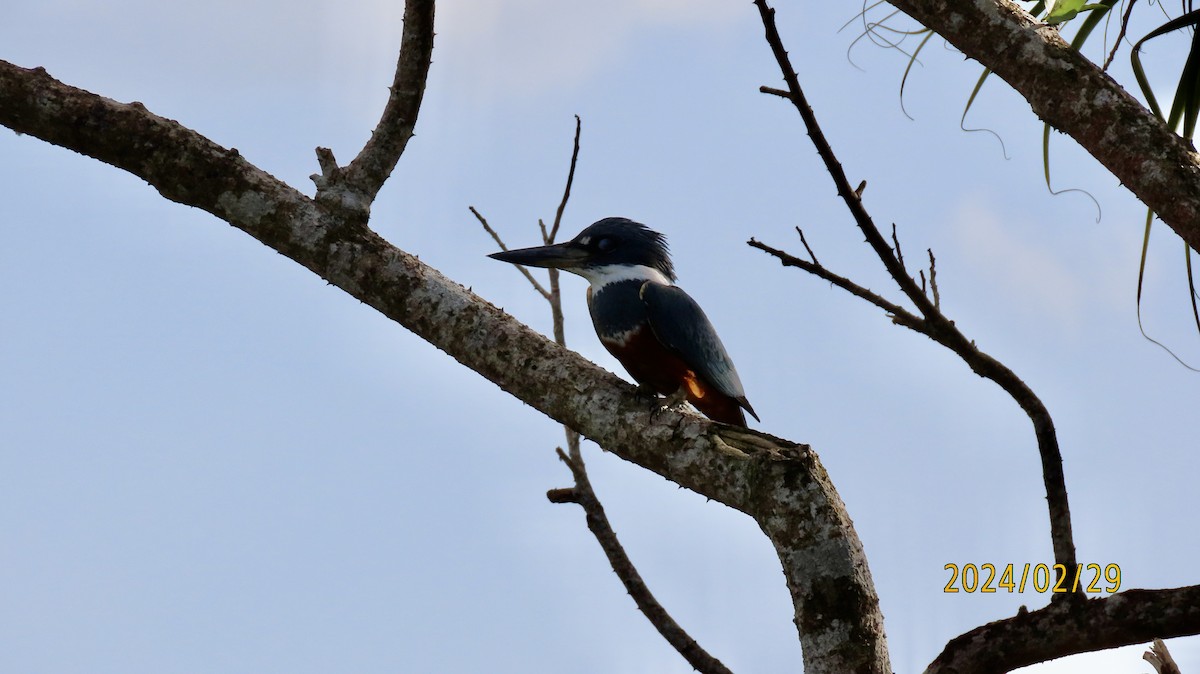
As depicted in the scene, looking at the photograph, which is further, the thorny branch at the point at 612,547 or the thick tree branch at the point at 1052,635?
the thorny branch at the point at 612,547

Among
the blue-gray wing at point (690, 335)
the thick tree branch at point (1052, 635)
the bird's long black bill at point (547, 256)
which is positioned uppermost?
the bird's long black bill at point (547, 256)

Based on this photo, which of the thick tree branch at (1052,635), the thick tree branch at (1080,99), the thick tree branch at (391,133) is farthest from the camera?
the thick tree branch at (391,133)

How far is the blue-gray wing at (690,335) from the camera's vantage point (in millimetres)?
4543

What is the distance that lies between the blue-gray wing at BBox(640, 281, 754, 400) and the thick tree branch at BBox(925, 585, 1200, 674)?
183 centimetres

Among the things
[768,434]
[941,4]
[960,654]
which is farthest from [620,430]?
[941,4]

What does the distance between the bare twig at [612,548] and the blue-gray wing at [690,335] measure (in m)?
0.71

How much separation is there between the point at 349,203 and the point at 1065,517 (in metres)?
2.57

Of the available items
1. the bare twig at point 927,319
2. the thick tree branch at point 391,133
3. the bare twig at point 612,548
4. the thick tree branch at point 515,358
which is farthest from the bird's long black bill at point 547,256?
the bare twig at point 927,319

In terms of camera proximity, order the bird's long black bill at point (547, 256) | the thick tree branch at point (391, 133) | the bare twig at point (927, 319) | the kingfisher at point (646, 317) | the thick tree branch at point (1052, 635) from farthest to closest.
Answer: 1. the bird's long black bill at point (547, 256)
2. the kingfisher at point (646, 317)
3. the thick tree branch at point (391, 133)
4. the bare twig at point (927, 319)
5. the thick tree branch at point (1052, 635)

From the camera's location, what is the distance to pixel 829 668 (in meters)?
2.92

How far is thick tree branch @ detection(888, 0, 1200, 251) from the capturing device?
3615 mm

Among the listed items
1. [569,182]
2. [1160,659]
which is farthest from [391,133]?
[1160,659]

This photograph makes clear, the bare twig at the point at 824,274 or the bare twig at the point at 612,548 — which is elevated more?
the bare twig at the point at 824,274

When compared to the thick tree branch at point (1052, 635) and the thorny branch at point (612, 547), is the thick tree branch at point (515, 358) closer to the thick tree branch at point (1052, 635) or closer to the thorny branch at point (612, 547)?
the thick tree branch at point (1052, 635)
